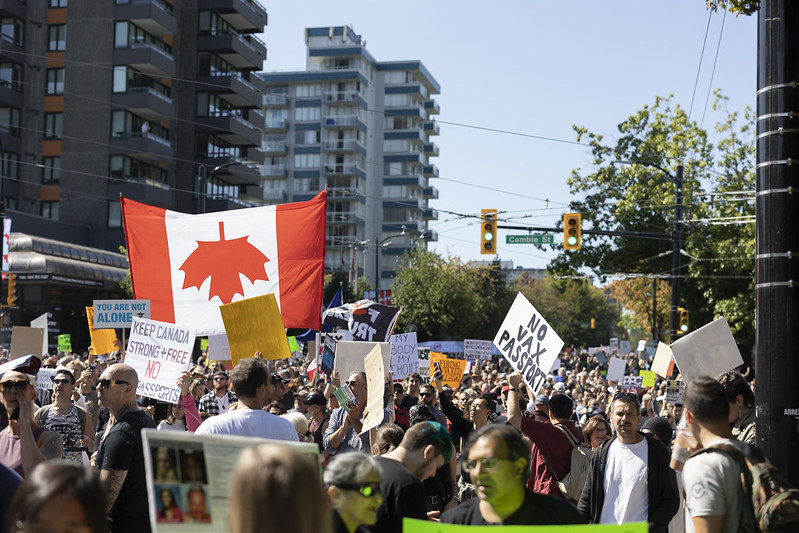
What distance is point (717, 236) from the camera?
3850 cm

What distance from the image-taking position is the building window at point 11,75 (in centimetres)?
5659

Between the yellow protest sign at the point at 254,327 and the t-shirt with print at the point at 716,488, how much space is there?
5.67 m

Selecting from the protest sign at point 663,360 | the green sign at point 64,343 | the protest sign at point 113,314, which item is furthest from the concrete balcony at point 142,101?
the protest sign at point 663,360

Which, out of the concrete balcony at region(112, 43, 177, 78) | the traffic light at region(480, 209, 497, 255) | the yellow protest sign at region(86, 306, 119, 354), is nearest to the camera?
the yellow protest sign at region(86, 306, 119, 354)

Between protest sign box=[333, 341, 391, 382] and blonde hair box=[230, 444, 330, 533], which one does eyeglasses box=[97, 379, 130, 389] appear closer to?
blonde hair box=[230, 444, 330, 533]

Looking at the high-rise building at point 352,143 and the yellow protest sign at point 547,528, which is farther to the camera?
the high-rise building at point 352,143

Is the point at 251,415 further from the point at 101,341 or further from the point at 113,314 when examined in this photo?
the point at 101,341

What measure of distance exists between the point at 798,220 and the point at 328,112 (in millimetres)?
98620

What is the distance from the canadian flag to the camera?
11.0 meters

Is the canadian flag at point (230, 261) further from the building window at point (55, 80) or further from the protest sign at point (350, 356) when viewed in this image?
the building window at point (55, 80)

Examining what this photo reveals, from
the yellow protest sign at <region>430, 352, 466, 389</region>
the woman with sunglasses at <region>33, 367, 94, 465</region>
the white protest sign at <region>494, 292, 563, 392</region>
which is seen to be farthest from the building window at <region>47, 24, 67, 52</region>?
the woman with sunglasses at <region>33, 367, 94, 465</region>

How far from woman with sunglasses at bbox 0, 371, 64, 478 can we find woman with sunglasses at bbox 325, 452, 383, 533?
275 centimetres

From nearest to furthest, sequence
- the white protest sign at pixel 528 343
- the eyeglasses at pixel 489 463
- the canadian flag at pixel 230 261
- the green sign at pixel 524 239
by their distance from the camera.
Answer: the eyeglasses at pixel 489 463 → the white protest sign at pixel 528 343 → the canadian flag at pixel 230 261 → the green sign at pixel 524 239

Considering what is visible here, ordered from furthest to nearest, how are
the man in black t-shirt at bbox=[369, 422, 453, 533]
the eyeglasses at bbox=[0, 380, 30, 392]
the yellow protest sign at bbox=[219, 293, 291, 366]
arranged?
1. the yellow protest sign at bbox=[219, 293, 291, 366]
2. the eyeglasses at bbox=[0, 380, 30, 392]
3. the man in black t-shirt at bbox=[369, 422, 453, 533]
